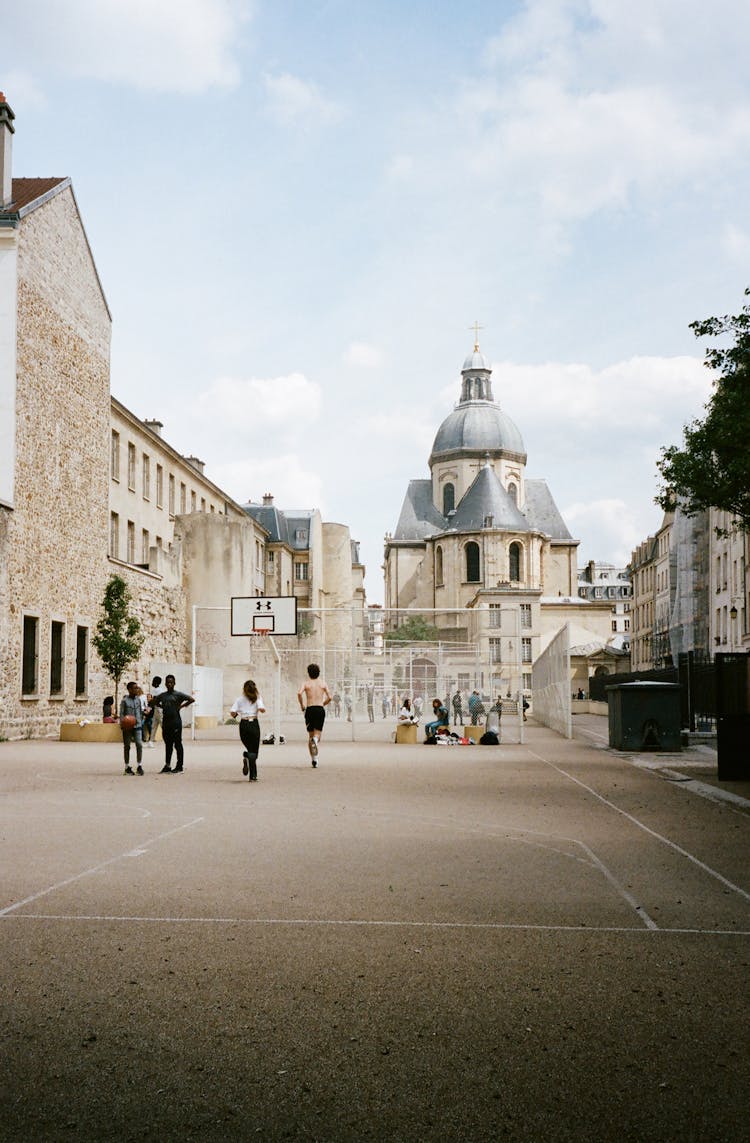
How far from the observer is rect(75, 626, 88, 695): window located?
3638 cm

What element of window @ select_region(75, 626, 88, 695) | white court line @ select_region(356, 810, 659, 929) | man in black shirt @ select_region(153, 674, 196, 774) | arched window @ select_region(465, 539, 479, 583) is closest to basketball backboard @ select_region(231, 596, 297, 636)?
window @ select_region(75, 626, 88, 695)

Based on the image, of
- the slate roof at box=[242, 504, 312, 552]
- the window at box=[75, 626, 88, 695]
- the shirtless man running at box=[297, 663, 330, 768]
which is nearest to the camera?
the shirtless man running at box=[297, 663, 330, 768]

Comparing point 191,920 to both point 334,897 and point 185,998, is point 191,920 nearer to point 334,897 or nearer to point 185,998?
point 334,897

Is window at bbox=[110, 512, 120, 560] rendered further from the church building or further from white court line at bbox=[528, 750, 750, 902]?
the church building

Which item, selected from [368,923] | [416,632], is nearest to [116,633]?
[368,923]

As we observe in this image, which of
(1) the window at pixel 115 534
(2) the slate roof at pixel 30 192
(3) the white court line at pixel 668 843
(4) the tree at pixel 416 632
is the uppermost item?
(2) the slate roof at pixel 30 192

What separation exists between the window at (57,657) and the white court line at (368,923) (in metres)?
27.1

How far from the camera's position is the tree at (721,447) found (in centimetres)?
2845

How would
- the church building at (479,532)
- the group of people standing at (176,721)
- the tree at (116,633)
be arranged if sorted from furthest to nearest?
the church building at (479,532), the tree at (116,633), the group of people standing at (176,721)

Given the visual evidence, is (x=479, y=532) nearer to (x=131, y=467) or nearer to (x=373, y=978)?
(x=131, y=467)

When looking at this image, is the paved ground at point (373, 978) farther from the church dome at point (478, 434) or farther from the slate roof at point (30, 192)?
the church dome at point (478, 434)

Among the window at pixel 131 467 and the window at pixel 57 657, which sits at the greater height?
the window at pixel 131 467

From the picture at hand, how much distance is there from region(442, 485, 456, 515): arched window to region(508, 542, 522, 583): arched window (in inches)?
524

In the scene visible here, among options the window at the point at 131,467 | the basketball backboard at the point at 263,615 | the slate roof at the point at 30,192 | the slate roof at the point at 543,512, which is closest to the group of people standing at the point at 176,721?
the basketball backboard at the point at 263,615
